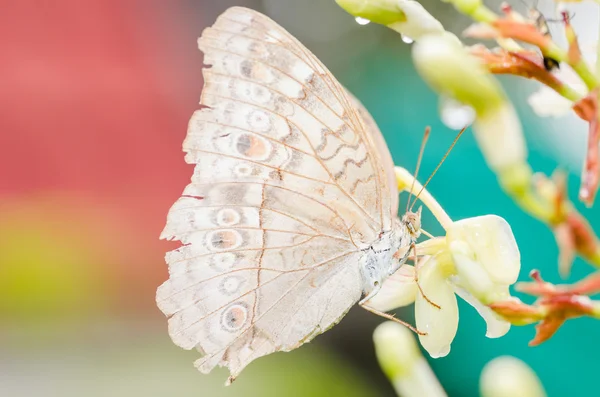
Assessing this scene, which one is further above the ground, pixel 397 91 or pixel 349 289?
pixel 397 91

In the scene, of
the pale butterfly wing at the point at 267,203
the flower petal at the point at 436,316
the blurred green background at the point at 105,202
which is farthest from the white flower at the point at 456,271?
the blurred green background at the point at 105,202

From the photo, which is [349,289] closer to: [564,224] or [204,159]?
[204,159]

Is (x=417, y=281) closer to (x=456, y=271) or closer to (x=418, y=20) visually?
(x=456, y=271)

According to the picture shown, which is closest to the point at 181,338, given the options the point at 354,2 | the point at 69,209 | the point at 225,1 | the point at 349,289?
the point at 349,289

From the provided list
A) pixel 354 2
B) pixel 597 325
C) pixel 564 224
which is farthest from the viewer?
pixel 597 325

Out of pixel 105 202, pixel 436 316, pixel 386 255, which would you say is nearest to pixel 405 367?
pixel 436 316

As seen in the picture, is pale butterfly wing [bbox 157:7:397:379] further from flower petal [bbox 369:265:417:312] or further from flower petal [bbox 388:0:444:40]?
flower petal [bbox 388:0:444:40]
